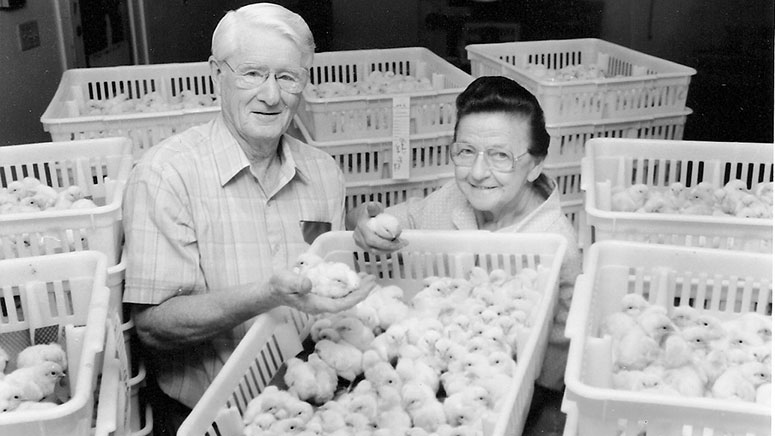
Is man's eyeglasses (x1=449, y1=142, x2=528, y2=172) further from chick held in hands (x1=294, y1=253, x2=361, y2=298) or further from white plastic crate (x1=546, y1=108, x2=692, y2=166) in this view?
white plastic crate (x1=546, y1=108, x2=692, y2=166)

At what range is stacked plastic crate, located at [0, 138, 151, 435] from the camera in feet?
3.95

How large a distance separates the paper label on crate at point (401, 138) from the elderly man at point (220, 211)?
609 mm

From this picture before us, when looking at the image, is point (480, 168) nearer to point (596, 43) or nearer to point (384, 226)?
point (384, 226)

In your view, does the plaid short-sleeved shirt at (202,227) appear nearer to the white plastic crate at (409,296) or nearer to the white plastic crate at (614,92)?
the white plastic crate at (409,296)

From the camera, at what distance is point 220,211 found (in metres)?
1.55

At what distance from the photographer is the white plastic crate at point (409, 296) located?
3.44ft

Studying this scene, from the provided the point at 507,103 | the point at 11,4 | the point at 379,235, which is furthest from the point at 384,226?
the point at 11,4

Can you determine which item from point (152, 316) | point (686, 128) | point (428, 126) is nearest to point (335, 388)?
point (152, 316)

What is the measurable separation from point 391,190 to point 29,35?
57.1 inches

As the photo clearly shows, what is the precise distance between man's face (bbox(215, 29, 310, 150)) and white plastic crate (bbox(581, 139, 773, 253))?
0.65m

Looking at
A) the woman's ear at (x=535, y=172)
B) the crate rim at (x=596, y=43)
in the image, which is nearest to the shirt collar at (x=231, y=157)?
the woman's ear at (x=535, y=172)

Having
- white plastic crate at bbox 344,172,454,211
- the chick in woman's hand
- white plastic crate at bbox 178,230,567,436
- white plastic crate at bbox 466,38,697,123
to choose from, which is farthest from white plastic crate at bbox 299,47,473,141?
the chick in woman's hand

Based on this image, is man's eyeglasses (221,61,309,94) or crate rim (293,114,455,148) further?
crate rim (293,114,455,148)

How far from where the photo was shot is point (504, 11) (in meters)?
2.93
